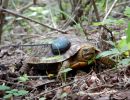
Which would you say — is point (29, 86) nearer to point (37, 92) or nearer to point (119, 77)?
point (37, 92)

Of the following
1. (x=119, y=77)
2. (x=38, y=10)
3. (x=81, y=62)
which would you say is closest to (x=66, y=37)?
(x=81, y=62)

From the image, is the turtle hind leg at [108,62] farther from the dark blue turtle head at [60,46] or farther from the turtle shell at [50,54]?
the dark blue turtle head at [60,46]

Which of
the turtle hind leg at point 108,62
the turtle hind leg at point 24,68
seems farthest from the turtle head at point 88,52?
the turtle hind leg at point 24,68

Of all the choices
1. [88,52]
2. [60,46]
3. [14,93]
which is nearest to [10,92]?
[14,93]

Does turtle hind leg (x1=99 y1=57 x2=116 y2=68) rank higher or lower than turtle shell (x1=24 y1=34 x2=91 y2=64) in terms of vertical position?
lower

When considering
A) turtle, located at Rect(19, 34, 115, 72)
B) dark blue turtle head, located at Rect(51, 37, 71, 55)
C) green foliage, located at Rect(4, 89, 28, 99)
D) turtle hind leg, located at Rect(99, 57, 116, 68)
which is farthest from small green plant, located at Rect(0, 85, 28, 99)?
turtle hind leg, located at Rect(99, 57, 116, 68)

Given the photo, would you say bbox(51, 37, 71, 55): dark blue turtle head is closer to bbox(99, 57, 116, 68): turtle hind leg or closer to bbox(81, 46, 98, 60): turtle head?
bbox(81, 46, 98, 60): turtle head
